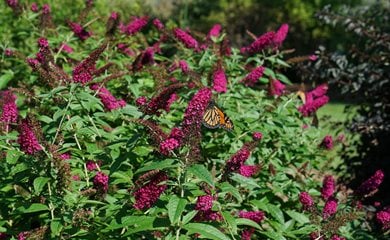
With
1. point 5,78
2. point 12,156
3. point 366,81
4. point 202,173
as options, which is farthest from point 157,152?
point 366,81

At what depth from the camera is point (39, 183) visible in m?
2.45

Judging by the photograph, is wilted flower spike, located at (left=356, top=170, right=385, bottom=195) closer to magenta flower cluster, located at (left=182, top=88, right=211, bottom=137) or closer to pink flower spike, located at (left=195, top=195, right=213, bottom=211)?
pink flower spike, located at (left=195, top=195, right=213, bottom=211)

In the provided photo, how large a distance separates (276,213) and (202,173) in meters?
1.17

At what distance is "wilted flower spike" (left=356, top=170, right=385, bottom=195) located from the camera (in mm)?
2836

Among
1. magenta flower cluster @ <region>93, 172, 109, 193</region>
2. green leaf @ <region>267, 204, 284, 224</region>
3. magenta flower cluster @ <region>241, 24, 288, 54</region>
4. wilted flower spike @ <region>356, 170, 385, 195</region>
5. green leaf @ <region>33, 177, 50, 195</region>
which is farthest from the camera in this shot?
magenta flower cluster @ <region>241, 24, 288, 54</region>

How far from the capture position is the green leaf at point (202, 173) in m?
2.15

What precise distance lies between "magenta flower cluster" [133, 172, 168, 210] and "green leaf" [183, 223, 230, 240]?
0.55 ft

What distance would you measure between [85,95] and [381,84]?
2840 mm

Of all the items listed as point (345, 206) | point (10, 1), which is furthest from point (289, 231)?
point (10, 1)

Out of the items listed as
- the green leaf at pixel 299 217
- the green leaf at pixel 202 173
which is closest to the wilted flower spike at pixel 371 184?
the green leaf at pixel 299 217

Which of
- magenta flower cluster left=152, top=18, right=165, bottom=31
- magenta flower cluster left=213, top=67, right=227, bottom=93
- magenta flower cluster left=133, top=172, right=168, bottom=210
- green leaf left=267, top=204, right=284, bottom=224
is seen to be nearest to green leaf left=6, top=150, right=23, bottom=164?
magenta flower cluster left=133, top=172, right=168, bottom=210

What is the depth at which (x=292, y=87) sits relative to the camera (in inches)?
164

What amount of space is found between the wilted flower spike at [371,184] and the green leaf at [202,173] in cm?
103

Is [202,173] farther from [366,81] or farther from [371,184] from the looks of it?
→ [366,81]
